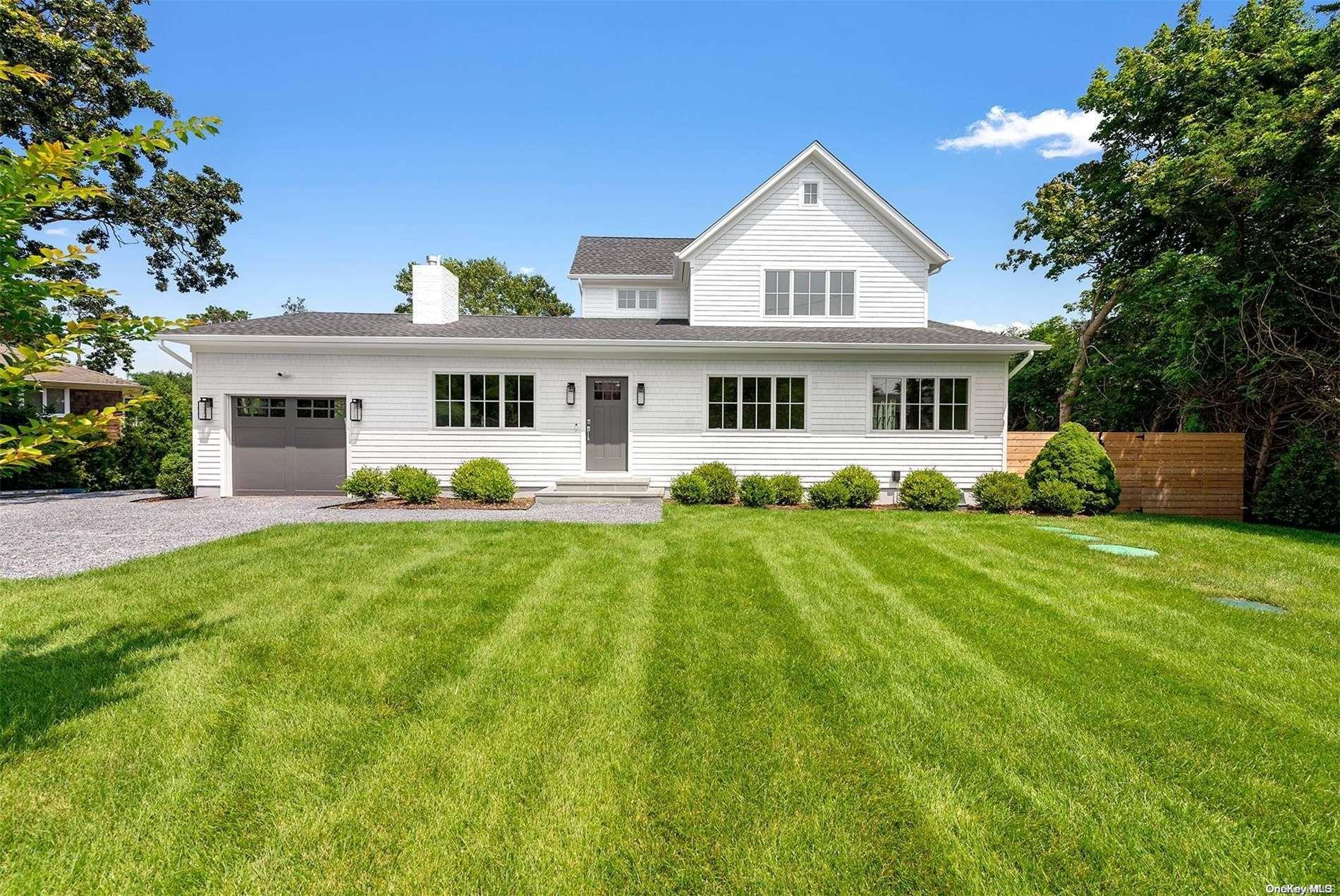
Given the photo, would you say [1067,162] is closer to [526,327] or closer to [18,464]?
[526,327]

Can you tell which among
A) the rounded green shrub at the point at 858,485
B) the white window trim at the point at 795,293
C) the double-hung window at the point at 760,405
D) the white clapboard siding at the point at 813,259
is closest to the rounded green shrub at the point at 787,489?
the rounded green shrub at the point at 858,485

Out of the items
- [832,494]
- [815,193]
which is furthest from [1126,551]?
[815,193]

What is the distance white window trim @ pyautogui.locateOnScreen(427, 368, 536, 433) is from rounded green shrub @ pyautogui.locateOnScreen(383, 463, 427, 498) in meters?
1.09

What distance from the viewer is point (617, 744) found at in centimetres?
293

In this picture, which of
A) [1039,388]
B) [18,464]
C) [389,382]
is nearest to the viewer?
[18,464]

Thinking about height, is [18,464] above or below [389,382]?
below

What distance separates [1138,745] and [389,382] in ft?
41.6

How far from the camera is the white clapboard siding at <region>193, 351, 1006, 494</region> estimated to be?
11.9m

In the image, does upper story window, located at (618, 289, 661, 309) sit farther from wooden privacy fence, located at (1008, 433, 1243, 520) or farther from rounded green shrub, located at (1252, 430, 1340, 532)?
rounded green shrub, located at (1252, 430, 1340, 532)

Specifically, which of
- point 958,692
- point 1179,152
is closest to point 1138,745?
point 958,692

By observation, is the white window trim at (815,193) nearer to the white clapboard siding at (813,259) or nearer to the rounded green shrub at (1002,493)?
the white clapboard siding at (813,259)

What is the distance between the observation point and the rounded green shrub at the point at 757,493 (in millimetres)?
10930

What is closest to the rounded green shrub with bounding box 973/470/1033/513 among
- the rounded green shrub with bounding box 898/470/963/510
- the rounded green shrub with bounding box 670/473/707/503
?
the rounded green shrub with bounding box 898/470/963/510

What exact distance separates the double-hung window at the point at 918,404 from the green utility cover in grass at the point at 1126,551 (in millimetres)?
4637
